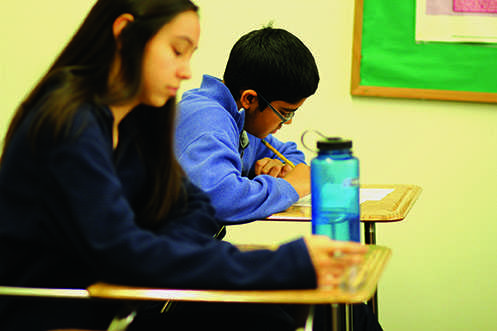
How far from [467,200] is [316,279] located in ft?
5.82

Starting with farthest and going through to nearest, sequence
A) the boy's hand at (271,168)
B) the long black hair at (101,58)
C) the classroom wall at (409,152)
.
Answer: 1. the classroom wall at (409,152)
2. the boy's hand at (271,168)
3. the long black hair at (101,58)

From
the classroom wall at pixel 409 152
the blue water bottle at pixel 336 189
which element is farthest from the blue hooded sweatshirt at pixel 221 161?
the classroom wall at pixel 409 152

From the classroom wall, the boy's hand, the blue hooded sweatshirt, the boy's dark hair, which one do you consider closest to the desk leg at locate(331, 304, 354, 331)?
the blue hooded sweatshirt

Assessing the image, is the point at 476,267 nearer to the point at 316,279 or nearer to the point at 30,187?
the point at 316,279

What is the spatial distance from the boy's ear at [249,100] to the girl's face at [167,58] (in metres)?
0.67

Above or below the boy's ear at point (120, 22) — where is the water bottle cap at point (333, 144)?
below

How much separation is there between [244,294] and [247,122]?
38.2 inches

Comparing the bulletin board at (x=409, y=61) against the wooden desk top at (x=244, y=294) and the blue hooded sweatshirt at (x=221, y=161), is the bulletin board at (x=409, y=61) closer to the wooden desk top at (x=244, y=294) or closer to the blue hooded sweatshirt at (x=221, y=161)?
the blue hooded sweatshirt at (x=221, y=161)

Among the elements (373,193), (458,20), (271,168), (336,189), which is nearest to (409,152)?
(458,20)

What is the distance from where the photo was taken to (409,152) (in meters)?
2.32

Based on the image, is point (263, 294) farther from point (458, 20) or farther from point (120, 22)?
point (458, 20)

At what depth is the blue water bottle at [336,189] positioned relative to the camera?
0.96 m

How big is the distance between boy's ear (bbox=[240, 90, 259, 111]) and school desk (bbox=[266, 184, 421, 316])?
0.32 metres

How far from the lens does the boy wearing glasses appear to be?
131 centimetres
